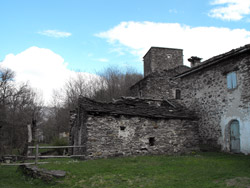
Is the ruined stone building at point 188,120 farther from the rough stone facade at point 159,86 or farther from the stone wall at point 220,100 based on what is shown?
the rough stone facade at point 159,86

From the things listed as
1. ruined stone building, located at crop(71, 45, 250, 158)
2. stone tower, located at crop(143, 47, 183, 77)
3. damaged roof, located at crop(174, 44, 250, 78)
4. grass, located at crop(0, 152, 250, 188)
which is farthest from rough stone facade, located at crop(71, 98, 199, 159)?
stone tower, located at crop(143, 47, 183, 77)

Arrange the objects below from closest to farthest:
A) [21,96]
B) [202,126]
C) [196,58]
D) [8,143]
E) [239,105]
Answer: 1. [239,105]
2. [202,126]
3. [196,58]
4. [8,143]
5. [21,96]

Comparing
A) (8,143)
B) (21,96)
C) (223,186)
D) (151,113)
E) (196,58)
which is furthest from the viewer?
(21,96)

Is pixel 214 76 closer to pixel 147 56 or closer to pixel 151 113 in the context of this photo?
pixel 151 113

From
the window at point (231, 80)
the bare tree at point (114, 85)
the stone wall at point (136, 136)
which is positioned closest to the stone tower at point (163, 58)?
the bare tree at point (114, 85)

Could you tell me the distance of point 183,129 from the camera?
42.0 ft

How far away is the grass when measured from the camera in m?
6.59

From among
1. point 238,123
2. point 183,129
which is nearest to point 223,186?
point 238,123

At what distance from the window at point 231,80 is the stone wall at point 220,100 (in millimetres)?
176

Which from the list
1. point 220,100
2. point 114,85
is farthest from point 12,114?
point 220,100

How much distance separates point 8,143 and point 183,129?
56.4ft

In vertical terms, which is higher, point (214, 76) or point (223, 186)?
point (214, 76)

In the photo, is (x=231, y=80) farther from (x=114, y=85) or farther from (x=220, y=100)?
(x=114, y=85)

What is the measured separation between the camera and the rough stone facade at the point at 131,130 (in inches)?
431
